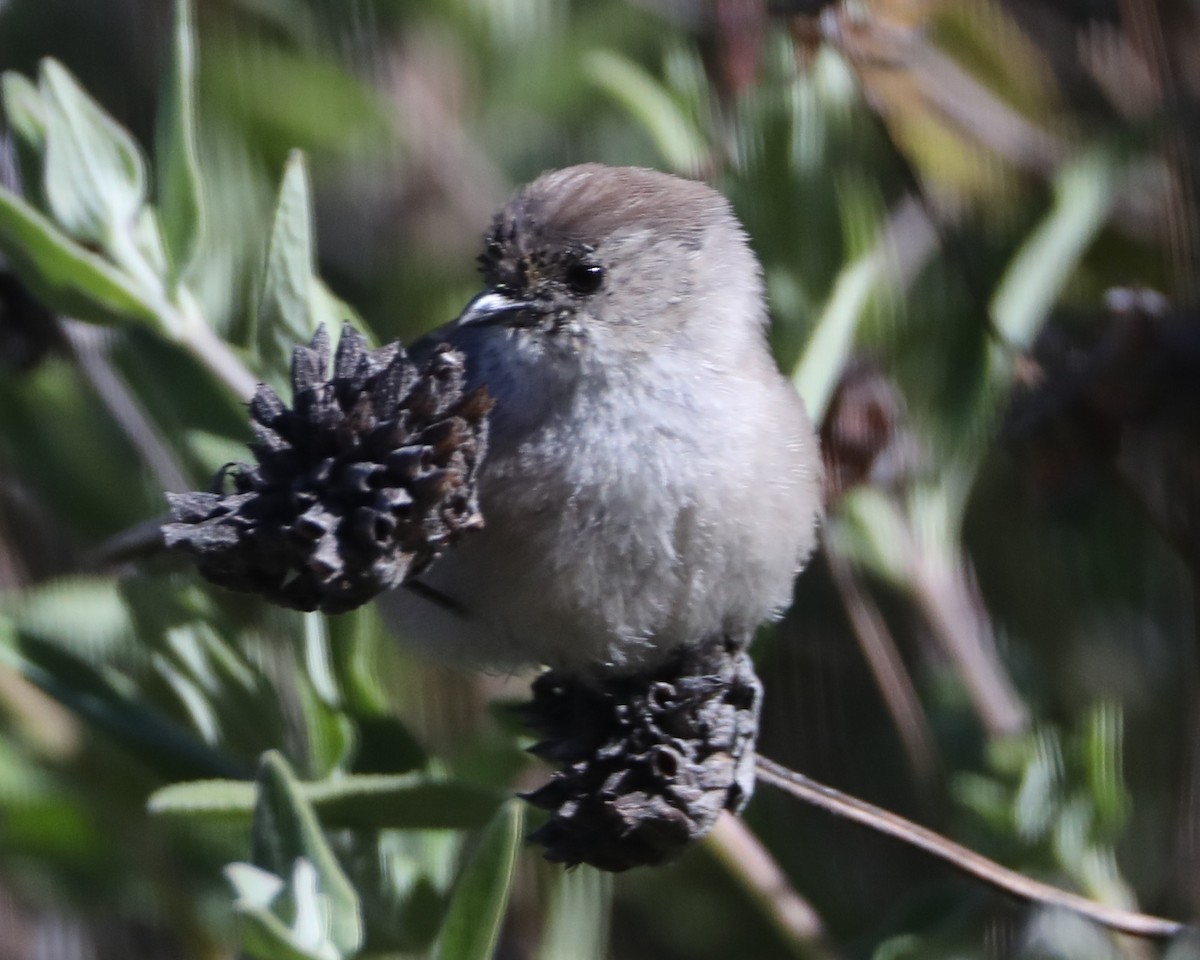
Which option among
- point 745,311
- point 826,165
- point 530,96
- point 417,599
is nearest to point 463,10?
point 530,96

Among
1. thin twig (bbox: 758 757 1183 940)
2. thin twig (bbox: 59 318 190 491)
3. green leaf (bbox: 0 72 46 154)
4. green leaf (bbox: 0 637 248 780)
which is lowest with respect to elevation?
thin twig (bbox: 758 757 1183 940)

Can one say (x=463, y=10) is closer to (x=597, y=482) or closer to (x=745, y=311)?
(x=745, y=311)

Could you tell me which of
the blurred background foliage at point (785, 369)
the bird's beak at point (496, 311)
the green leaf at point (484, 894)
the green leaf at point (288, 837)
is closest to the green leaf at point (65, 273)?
the blurred background foliage at point (785, 369)

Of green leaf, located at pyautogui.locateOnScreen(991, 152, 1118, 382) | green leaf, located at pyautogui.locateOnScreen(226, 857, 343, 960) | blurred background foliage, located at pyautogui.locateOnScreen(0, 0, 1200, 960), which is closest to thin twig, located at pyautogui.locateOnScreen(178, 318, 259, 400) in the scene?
blurred background foliage, located at pyautogui.locateOnScreen(0, 0, 1200, 960)

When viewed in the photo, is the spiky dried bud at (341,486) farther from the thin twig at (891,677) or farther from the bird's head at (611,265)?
the thin twig at (891,677)

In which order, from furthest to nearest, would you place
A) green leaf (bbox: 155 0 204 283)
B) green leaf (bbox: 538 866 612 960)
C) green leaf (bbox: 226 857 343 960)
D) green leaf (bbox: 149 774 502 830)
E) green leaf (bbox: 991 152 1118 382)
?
1. green leaf (bbox: 991 152 1118 382)
2. green leaf (bbox: 538 866 612 960)
3. green leaf (bbox: 155 0 204 283)
4. green leaf (bbox: 149 774 502 830)
5. green leaf (bbox: 226 857 343 960)

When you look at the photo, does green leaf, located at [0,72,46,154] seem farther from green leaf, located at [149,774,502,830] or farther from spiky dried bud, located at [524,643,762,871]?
spiky dried bud, located at [524,643,762,871]

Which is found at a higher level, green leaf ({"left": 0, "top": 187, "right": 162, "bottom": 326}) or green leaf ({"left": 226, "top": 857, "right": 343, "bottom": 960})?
green leaf ({"left": 0, "top": 187, "right": 162, "bottom": 326})

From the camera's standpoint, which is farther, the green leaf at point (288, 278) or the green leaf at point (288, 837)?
the green leaf at point (288, 278)

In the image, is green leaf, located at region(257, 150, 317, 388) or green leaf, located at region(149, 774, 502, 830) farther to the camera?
green leaf, located at region(257, 150, 317, 388)

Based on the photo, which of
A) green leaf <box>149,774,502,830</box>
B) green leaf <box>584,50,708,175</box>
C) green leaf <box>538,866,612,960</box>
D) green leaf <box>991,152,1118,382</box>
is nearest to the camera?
green leaf <box>149,774,502,830</box>
